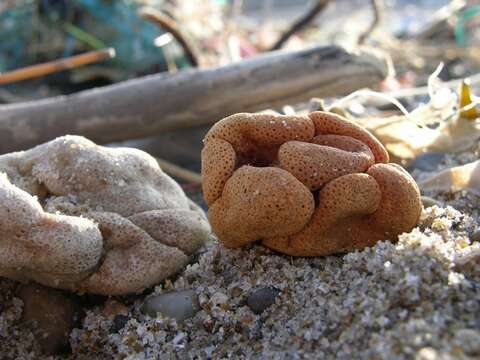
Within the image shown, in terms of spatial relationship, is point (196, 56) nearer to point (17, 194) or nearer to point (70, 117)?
point (70, 117)

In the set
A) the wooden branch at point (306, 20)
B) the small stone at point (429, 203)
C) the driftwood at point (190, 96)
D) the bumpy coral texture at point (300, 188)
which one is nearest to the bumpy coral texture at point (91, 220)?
the bumpy coral texture at point (300, 188)

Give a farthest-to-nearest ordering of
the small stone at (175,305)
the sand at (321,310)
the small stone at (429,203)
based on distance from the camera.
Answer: the small stone at (429,203), the small stone at (175,305), the sand at (321,310)

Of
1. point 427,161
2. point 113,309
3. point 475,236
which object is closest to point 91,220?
point 113,309

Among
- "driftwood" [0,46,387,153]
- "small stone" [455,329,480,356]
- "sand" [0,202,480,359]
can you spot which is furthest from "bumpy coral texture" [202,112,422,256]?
"driftwood" [0,46,387,153]

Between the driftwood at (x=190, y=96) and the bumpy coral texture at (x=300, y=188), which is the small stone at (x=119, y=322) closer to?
the bumpy coral texture at (x=300, y=188)

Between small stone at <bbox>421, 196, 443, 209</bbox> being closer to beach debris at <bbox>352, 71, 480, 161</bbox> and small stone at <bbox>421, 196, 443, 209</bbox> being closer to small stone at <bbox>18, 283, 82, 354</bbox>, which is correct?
beach debris at <bbox>352, 71, 480, 161</bbox>

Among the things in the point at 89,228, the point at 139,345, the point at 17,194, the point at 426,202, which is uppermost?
the point at 17,194

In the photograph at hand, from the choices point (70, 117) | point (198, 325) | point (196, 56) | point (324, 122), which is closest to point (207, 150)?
point (324, 122)
